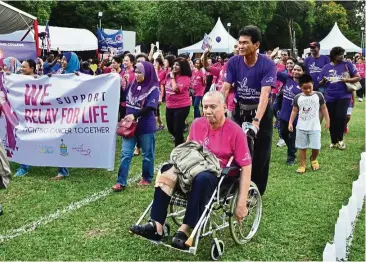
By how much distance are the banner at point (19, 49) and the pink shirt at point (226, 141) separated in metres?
6.25

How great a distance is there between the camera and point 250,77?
500cm

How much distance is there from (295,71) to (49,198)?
4565 mm

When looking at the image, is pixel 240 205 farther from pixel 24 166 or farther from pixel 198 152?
pixel 24 166

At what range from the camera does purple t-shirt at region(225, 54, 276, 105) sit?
4.91 m

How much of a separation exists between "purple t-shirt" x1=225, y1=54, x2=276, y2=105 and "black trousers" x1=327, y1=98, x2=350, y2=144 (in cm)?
438

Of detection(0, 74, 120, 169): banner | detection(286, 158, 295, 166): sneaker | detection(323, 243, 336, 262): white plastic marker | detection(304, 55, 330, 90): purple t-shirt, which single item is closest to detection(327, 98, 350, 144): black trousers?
detection(304, 55, 330, 90): purple t-shirt

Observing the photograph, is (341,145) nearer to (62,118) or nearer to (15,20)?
(62,118)

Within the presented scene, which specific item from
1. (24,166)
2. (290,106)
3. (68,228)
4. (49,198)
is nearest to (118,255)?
(68,228)

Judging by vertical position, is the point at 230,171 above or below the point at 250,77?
below

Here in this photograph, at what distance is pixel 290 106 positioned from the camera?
26.4 ft

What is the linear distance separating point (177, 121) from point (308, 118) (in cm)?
222

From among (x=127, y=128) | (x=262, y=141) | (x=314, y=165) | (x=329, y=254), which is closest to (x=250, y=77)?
(x=262, y=141)

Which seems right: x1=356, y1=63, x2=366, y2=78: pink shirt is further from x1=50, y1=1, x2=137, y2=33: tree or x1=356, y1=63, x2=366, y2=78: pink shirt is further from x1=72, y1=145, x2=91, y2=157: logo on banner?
x1=50, y1=1, x2=137, y2=33: tree

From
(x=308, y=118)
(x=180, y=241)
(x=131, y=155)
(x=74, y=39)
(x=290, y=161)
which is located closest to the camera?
(x=180, y=241)
